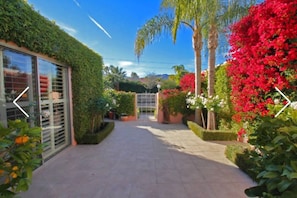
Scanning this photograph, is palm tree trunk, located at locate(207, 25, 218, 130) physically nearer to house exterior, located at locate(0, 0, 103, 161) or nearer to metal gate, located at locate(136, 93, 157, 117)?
house exterior, located at locate(0, 0, 103, 161)

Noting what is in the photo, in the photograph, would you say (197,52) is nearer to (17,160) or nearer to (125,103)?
(125,103)

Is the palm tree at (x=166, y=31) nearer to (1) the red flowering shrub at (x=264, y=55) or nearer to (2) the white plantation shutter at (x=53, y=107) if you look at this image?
(1) the red flowering shrub at (x=264, y=55)

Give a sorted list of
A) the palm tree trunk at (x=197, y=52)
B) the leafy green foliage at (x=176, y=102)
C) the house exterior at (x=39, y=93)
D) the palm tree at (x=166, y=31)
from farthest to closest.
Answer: the leafy green foliage at (x=176, y=102) < the palm tree trunk at (x=197, y=52) < the palm tree at (x=166, y=31) < the house exterior at (x=39, y=93)

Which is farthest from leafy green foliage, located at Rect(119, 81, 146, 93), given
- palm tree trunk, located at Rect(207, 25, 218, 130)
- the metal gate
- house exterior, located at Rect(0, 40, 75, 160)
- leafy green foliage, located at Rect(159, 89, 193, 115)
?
house exterior, located at Rect(0, 40, 75, 160)

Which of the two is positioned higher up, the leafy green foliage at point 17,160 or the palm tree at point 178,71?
the palm tree at point 178,71

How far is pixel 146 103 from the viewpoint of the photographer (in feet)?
44.9

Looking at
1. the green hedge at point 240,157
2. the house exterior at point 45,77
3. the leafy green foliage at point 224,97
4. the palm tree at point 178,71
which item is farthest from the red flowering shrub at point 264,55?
the palm tree at point 178,71

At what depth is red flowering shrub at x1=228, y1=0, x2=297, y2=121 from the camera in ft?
8.75

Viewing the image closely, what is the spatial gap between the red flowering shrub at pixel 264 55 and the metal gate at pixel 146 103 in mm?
9735

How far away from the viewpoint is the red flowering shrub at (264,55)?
2668 millimetres

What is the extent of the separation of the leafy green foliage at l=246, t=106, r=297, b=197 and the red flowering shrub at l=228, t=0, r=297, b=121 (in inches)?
67.1

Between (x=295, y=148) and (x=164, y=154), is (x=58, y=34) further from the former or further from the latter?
(x=295, y=148)

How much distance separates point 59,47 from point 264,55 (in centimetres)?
463

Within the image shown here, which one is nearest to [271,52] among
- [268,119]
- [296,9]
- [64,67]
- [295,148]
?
[296,9]
